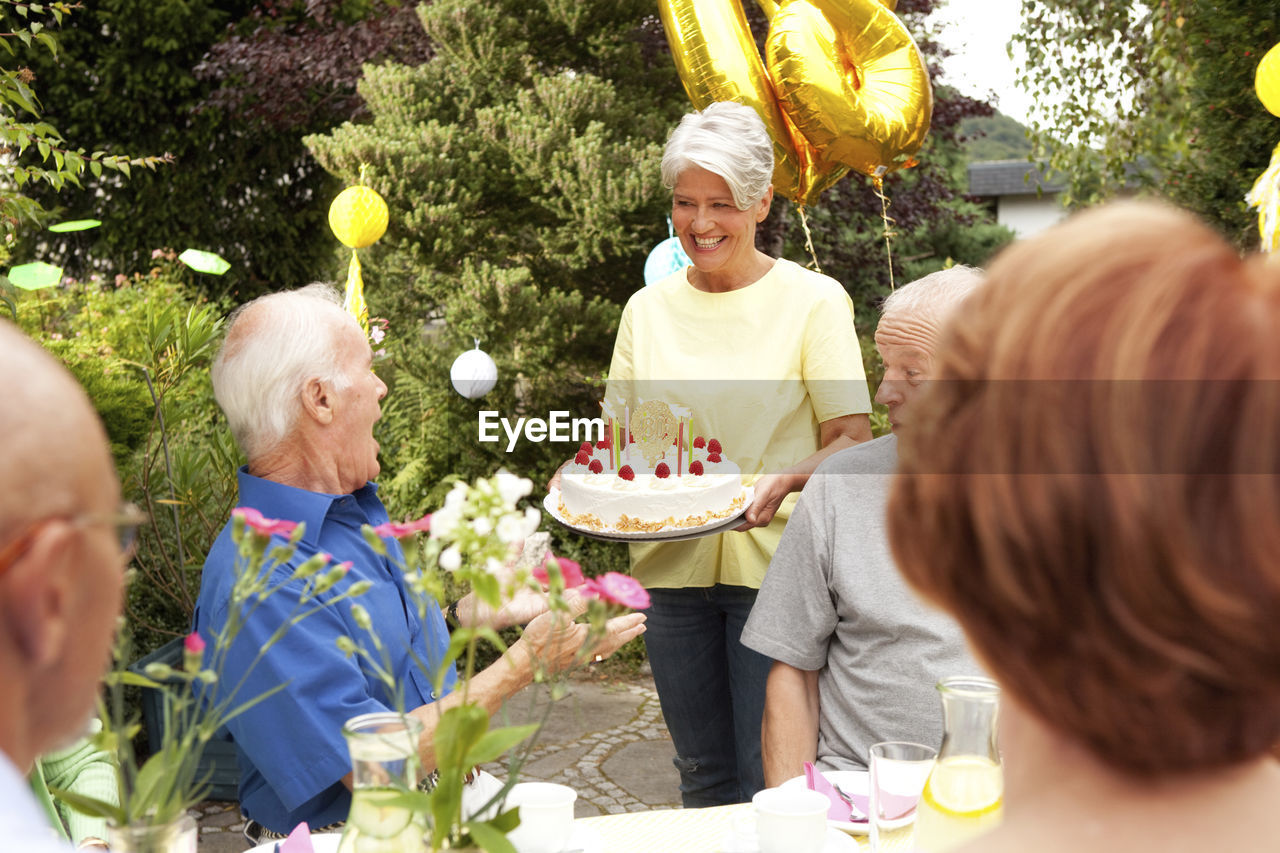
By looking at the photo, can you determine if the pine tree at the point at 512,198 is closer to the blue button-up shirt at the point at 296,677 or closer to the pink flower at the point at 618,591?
the blue button-up shirt at the point at 296,677

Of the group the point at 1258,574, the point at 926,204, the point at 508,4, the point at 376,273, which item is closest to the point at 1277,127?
the point at 926,204

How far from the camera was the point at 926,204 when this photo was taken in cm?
883

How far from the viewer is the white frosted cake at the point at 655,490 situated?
9.02 feet

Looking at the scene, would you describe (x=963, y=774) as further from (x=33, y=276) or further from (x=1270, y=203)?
(x=33, y=276)

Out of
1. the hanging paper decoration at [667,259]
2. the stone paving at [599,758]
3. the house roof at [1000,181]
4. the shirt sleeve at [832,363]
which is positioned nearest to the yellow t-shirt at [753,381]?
the shirt sleeve at [832,363]

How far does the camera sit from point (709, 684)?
9.62ft

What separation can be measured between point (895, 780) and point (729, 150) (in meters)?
1.86

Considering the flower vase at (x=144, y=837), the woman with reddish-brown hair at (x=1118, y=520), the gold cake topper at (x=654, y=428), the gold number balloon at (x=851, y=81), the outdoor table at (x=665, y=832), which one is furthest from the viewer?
the gold number balloon at (x=851, y=81)

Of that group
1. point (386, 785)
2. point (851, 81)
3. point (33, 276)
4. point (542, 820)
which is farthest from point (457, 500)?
point (851, 81)

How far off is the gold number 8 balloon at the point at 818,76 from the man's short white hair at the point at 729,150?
1.08 meters

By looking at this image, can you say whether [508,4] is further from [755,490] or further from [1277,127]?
[755,490]

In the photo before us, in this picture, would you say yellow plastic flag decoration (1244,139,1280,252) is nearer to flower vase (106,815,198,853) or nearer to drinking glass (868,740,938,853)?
drinking glass (868,740,938,853)

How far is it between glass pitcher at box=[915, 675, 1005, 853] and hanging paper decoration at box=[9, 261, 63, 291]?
10.6 ft

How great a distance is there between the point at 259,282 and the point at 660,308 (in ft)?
25.1
